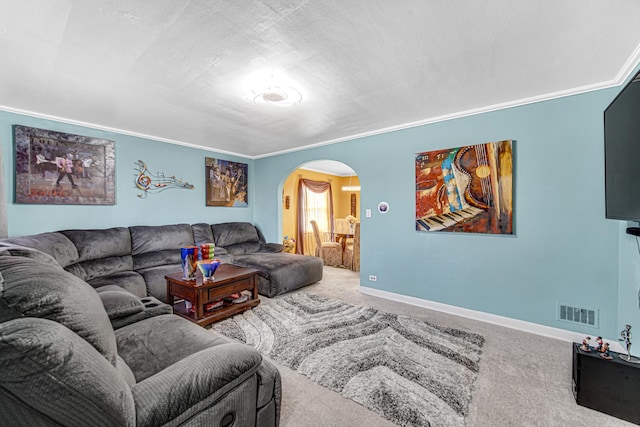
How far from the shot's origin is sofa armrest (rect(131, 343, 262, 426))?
37.7 inches

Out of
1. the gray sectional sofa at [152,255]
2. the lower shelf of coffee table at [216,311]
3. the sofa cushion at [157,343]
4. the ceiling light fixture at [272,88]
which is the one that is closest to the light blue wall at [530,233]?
the gray sectional sofa at [152,255]

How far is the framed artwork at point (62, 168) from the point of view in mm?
3074

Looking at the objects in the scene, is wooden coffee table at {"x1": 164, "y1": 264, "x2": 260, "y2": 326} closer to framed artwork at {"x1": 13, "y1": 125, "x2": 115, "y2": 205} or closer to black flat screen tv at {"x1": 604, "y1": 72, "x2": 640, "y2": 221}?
framed artwork at {"x1": 13, "y1": 125, "x2": 115, "y2": 205}

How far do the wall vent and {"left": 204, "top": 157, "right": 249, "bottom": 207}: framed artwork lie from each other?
→ 5.15 m

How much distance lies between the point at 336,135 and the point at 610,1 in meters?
2.98

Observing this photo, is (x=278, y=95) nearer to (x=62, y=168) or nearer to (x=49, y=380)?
(x=49, y=380)

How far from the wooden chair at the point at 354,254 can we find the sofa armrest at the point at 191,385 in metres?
4.34

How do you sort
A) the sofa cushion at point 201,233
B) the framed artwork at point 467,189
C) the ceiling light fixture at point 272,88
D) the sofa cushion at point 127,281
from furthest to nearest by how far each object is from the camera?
1. the sofa cushion at point 201,233
2. the sofa cushion at point 127,281
3. the framed artwork at point 467,189
4. the ceiling light fixture at point 272,88

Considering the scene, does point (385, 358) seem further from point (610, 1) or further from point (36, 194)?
point (36, 194)

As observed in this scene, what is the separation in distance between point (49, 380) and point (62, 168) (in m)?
3.87

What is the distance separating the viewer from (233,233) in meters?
4.96

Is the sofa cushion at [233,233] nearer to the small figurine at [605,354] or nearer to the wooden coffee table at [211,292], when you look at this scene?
the wooden coffee table at [211,292]

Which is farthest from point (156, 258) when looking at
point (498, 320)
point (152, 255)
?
point (498, 320)

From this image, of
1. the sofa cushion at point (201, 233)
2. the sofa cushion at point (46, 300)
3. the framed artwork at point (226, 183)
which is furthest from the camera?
the framed artwork at point (226, 183)
